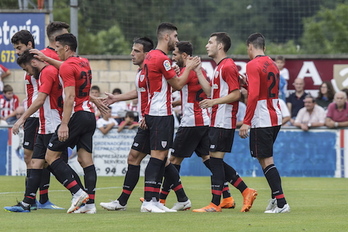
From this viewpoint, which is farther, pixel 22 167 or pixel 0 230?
pixel 22 167

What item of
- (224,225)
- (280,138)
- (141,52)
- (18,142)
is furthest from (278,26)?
(224,225)

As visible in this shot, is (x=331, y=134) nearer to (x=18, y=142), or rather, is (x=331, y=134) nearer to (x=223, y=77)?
(x=18, y=142)

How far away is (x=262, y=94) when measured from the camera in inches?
385

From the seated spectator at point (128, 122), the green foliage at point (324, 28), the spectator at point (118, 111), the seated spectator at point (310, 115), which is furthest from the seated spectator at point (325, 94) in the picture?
the green foliage at point (324, 28)

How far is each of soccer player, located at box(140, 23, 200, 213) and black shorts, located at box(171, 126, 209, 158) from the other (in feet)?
3.51

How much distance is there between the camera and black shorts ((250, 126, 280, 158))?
31.6 feet

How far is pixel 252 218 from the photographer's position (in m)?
8.88

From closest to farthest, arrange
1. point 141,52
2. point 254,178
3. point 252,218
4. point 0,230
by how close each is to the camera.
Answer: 1. point 0,230
2. point 252,218
3. point 141,52
4. point 254,178

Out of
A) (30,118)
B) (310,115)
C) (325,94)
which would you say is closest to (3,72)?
(310,115)

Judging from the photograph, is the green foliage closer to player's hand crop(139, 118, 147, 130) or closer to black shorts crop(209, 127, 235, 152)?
black shorts crop(209, 127, 235, 152)

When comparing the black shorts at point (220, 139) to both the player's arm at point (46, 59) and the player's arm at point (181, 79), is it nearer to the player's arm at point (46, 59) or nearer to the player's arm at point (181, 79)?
the player's arm at point (181, 79)

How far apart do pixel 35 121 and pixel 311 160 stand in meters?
9.15

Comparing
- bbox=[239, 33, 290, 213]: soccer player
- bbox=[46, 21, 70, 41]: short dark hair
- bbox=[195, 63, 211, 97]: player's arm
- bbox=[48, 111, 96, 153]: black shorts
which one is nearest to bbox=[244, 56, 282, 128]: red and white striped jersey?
bbox=[239, 33, 290, 213]: soccer player

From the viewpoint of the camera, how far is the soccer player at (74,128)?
9.29 meters
